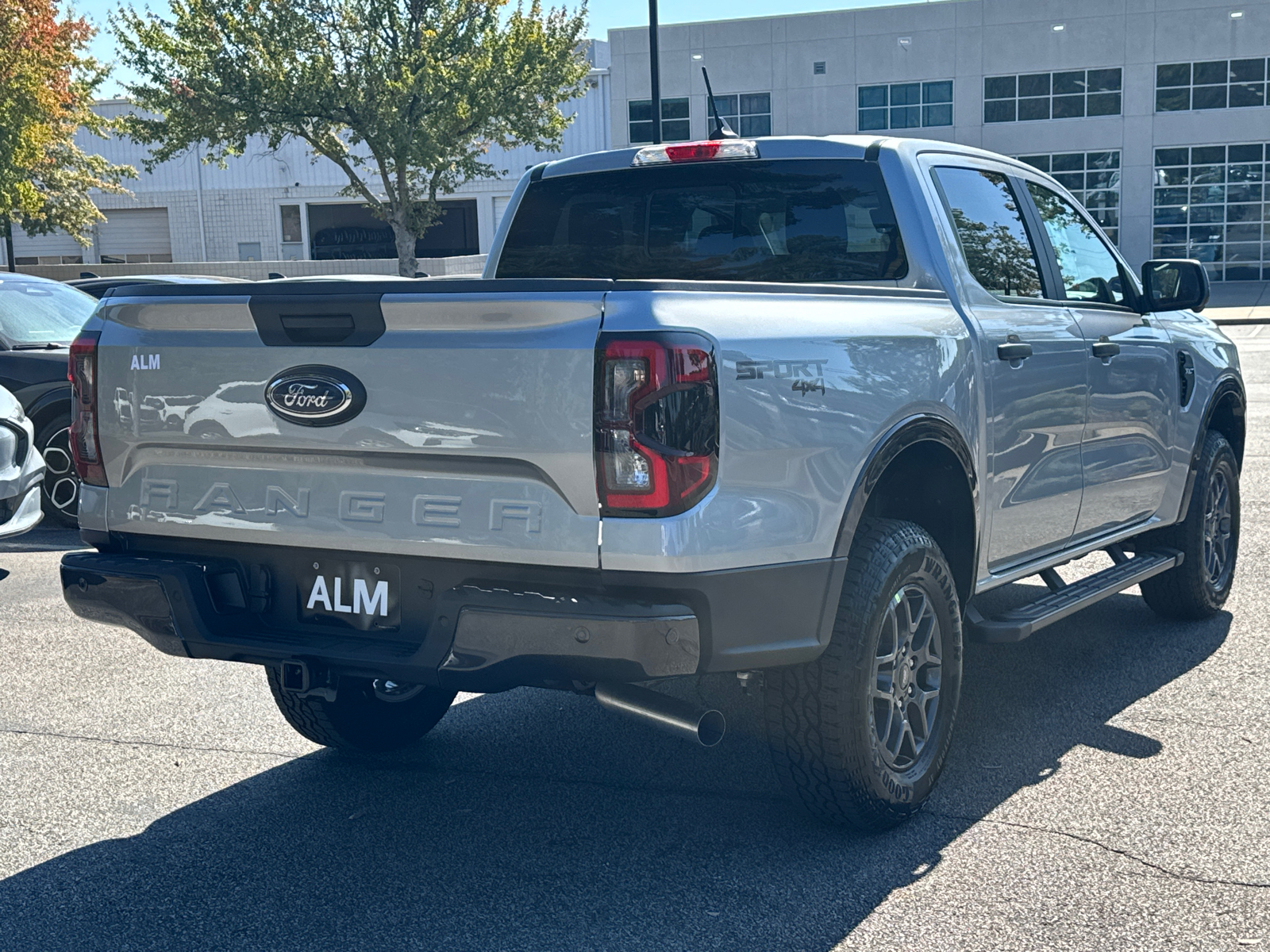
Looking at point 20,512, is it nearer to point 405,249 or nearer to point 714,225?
point 714,225

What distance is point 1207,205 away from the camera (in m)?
42.2

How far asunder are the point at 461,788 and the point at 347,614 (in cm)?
104

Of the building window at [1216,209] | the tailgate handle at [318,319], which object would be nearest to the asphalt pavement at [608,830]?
the tailgate handle at [318,319]

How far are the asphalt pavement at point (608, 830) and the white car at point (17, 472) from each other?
1.74 meters

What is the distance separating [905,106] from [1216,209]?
10.1 m

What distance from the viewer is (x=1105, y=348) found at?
5.18 m

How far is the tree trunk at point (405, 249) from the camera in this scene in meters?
32.0

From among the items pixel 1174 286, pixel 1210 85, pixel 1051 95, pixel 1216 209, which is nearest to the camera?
pixel 1174 286

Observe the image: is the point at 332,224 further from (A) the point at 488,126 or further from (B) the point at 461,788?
(B) the point at 461,788

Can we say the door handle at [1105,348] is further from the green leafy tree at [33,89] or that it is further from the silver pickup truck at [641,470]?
the green leafy tree at [33,89]

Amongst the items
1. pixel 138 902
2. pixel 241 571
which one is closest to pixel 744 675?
pixel 241 571

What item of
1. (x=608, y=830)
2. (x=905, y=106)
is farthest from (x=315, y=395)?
(x=905, y=106)

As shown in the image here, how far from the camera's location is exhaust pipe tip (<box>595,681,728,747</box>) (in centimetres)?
336

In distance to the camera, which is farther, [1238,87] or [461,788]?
[1238,87]
